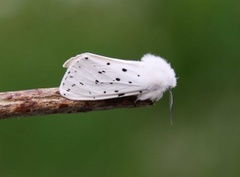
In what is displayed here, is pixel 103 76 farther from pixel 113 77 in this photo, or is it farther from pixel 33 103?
pixel 33 103

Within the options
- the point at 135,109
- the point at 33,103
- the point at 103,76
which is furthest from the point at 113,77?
the point at 135,109

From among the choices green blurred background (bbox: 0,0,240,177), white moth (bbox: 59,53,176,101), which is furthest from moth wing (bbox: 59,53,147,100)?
green blurred background (bbox: 0,0,240,177)

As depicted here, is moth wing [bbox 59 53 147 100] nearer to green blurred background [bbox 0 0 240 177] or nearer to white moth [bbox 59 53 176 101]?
white moth [bbox 59 53 176 101]

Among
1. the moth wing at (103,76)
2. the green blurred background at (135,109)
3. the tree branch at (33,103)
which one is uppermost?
the moth wing at (103,76)

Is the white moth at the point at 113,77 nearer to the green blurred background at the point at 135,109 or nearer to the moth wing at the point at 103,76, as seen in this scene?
the moth wing at the point at 103,76

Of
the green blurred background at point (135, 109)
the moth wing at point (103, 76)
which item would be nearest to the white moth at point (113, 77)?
the moth wing at point (103, 76)

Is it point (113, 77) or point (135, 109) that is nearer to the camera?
point (113, 77)
